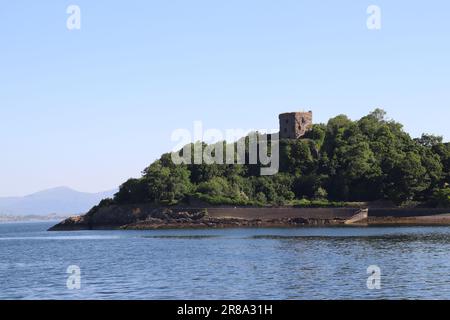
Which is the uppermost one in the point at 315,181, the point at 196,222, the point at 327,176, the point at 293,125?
the point at 293,125

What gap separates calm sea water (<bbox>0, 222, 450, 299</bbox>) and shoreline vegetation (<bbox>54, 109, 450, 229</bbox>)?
38.8 meters

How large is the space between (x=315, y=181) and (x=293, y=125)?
2132cm

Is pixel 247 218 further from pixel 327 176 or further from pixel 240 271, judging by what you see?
pixel 240 271

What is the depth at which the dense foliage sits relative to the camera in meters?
102

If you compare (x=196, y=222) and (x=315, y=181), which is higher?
(x=315, y=181)

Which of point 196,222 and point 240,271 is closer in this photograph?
point 240,271

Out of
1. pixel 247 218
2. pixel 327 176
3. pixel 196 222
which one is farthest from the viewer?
pixel 327 176

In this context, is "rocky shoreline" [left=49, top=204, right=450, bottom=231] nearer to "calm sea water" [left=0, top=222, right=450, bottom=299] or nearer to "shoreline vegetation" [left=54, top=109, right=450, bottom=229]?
"shoreline vegetation" [left=54, top=109, right=450, bottom=229]

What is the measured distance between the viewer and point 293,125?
131125mm

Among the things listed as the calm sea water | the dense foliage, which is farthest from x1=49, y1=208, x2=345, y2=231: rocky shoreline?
the calm sea water

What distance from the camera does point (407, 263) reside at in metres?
42.1

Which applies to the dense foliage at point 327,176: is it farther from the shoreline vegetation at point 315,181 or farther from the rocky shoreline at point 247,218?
the rocky shoreline at point 247,218

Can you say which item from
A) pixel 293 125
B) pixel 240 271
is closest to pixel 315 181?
pixel 293 125

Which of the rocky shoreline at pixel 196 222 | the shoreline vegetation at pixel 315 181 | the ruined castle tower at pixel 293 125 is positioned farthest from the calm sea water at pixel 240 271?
the ruined castle tower at pixel 293 125
